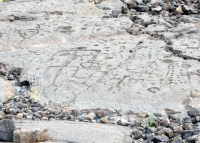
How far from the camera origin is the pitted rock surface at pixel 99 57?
13.4 feet

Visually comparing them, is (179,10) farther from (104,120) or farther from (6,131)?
(6,131)

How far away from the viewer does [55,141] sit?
3205 millimetres

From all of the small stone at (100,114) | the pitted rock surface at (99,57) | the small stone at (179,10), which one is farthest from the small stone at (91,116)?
the small stone at (179,10)

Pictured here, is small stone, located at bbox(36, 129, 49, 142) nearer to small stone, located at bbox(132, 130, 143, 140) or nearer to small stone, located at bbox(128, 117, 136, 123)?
small stone, located at bbox(132, 130, 143, 140)

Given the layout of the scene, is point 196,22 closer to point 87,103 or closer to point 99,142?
point 87,103

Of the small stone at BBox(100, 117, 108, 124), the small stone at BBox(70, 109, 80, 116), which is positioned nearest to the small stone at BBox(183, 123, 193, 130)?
the small stone at BBox(100, 117, 108, 124)

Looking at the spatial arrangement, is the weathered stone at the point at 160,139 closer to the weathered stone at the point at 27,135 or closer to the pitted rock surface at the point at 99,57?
the pitted rock surface at the point at 99,57

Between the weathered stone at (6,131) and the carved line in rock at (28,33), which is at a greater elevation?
the weathered stone at (6,131)

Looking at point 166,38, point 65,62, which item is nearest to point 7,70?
point 65,62

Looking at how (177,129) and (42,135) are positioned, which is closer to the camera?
(42,135)

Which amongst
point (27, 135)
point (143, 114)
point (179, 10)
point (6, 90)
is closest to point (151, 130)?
point (143, 114)

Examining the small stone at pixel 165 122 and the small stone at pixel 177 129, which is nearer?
the small stone at pixel 177 129

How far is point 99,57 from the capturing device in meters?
4.89

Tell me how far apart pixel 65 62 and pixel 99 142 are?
1698 millimetres
